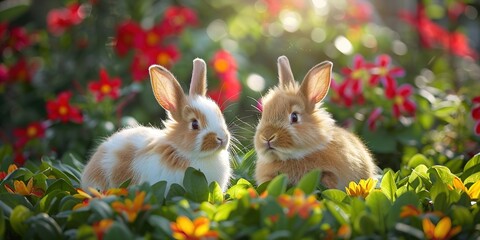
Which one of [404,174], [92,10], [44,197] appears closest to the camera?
[44,197]

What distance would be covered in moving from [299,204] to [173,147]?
2.42 feet

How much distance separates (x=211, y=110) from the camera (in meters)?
2.85

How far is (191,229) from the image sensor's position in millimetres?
2203

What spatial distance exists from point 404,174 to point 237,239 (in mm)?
1269

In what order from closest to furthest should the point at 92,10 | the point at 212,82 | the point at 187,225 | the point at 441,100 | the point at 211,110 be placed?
the point at 187,225, the point at 211,110, the point at 441,100, the point at 212,82, the point at 92,10

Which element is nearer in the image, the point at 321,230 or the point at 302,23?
the point at 321,230

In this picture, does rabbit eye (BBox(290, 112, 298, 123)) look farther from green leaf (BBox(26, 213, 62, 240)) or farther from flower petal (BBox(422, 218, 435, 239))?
green leaf (BBox(26, 213, 62, 240))

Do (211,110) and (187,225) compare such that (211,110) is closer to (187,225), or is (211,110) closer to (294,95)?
(294,95)

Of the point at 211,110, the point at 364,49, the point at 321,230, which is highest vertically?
the point at 211,110

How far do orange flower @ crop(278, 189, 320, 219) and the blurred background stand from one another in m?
1.67

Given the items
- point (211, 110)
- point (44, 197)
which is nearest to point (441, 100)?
point (211, 110)

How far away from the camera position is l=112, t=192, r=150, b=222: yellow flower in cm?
232

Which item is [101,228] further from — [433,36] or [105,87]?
[433,36]

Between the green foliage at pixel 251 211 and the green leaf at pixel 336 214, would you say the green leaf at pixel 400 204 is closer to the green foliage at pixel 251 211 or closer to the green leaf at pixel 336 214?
the green foliage at pixel 251 211
